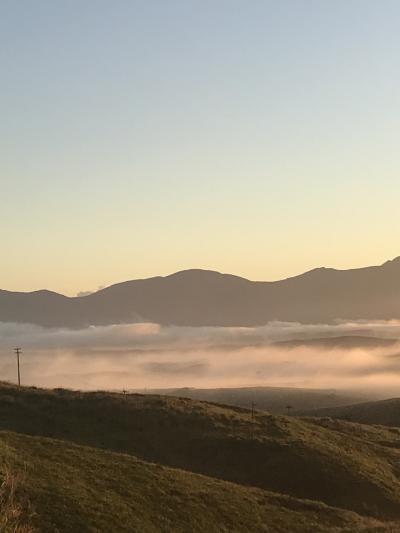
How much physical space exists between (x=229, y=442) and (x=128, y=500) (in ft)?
82.6

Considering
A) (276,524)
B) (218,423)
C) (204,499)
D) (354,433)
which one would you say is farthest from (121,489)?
(354,433)

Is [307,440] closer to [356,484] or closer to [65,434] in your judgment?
[356,484]

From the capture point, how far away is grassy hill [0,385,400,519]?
194ft

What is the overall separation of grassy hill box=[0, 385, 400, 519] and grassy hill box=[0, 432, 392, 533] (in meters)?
7.65

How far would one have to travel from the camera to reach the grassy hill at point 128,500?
38.2 meters

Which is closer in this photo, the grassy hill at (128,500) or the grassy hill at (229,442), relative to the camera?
the grassy hill at (128,500)

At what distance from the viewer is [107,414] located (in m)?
74.6

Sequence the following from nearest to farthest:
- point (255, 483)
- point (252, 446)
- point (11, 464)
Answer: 1. point (11, 464)
2. point (255, 483)
3. point (252, 446)

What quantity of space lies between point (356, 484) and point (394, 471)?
893 centimetres

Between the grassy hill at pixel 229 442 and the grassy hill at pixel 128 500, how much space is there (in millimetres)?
7650

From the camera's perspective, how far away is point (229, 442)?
67000mm

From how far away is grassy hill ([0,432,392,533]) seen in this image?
38.2m

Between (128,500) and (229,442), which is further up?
(128,500)

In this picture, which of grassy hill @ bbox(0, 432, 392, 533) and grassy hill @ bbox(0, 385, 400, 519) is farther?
grassy hill @ bbox(0, 385, 400, 519)
